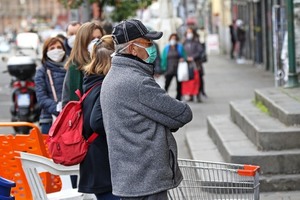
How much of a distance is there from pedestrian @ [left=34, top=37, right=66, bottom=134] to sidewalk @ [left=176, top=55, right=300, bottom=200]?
2.00 metres

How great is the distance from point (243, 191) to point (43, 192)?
2.19m

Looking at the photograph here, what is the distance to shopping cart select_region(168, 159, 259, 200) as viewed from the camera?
19.0ft

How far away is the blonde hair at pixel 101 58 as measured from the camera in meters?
6.90

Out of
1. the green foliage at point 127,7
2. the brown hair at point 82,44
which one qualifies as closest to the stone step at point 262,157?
the brown hair at point 82,44

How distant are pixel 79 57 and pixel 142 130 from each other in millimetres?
2692

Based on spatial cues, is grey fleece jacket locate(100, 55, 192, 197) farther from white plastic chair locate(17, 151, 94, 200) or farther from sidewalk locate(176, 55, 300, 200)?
sidewalk locate(176, 55, 300, 200)

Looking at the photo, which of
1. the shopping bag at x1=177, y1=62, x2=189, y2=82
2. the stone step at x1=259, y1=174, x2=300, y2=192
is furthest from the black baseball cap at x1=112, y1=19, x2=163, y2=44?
the shopping bag at x1=177, y1=62, x2=189, y2=82

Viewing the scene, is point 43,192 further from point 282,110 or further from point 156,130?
point 282,110

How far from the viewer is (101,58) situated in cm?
693

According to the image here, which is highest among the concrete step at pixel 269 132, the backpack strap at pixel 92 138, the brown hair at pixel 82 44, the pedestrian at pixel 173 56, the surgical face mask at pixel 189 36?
the brown hair at pixel 82 44

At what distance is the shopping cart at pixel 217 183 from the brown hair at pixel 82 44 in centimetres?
213

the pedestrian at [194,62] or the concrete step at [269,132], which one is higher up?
the concrete step at [269,132]

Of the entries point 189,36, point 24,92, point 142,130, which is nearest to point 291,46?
point 24,92

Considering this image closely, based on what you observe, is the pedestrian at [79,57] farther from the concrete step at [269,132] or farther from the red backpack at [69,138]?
the concrete step at [269,132]
